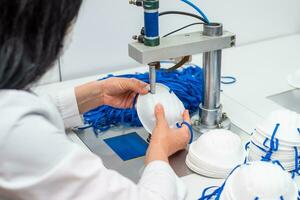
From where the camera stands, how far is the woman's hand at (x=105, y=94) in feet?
3.66

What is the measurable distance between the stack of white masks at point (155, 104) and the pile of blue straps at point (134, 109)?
102 mm

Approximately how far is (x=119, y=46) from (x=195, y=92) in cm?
42

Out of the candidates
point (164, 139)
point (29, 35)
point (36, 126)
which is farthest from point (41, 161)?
point (164, 139)

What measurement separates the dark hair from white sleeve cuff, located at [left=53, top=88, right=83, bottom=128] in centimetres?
45

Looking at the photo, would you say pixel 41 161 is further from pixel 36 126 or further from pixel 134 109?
pixel 134 109

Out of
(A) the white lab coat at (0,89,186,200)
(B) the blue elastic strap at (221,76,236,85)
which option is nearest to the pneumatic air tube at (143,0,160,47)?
(A) the white lab coat at (0,89,186,200)

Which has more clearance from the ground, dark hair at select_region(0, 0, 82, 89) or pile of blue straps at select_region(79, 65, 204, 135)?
dark hair at select_region(0, 0, 82, 89)

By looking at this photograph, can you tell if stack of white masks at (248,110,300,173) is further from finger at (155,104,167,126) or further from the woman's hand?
the woman's hand

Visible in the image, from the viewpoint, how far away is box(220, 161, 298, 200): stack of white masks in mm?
746

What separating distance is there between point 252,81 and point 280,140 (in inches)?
20.2

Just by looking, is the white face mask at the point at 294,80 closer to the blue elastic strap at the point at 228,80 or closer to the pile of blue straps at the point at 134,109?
the blue elastic strap at the point at 228,80

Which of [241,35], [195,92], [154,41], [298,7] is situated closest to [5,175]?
[154,41]

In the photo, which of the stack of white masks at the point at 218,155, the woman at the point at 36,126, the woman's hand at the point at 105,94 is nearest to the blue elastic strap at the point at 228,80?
the woman's hand at the point at 105,94

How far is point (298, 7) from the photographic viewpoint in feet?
6.06
